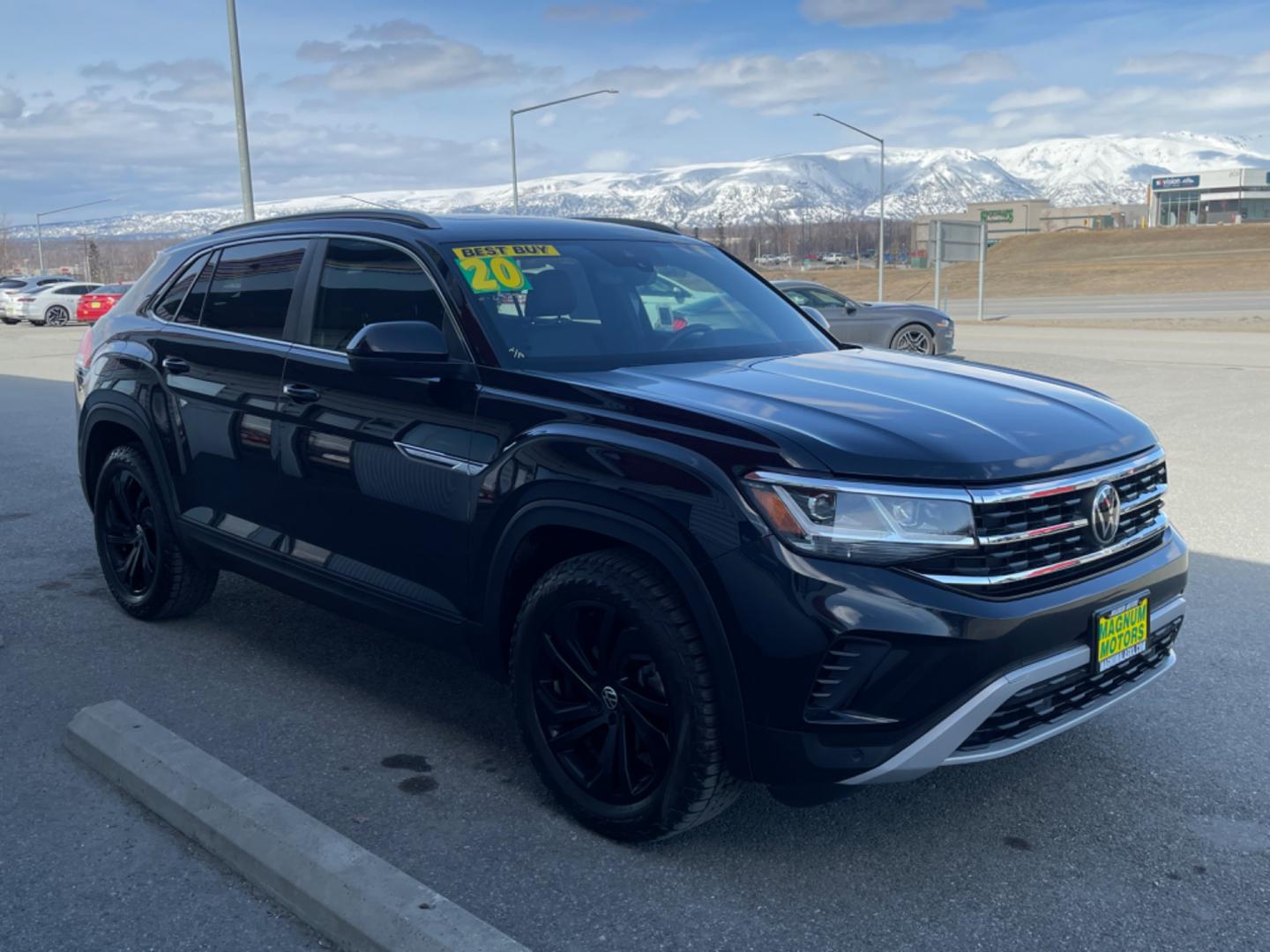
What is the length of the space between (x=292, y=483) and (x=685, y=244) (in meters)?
1.92

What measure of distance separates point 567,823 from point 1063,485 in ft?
5.72

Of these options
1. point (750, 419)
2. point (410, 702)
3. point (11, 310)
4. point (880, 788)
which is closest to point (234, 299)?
point (410, 702)

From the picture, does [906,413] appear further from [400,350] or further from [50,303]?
[50,303]

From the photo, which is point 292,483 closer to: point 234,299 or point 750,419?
point 234,299

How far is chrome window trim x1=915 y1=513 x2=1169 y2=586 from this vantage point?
3.08m

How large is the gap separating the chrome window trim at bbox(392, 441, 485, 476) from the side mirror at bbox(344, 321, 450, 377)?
24 centimetres

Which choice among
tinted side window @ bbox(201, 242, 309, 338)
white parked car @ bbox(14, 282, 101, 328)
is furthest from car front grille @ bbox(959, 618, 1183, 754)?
white parked car @ bbox(14, 282, 101, 328)

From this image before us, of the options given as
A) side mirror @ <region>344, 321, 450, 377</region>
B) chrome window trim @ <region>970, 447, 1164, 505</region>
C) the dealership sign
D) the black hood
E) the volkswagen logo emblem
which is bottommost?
the volkswagen logo emblem

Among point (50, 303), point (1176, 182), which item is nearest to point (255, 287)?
point (50, 303)

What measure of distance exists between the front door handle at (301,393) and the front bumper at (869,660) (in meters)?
1.97

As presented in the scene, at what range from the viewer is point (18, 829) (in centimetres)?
366

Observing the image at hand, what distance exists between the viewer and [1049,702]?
333 centimetres

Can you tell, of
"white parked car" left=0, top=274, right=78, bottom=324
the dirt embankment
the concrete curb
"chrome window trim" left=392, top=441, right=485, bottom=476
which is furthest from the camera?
the dirt embankment

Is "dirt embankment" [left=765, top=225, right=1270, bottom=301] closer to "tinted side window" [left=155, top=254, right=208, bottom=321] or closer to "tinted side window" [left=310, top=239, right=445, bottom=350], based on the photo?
"tinted side window" [left=155, top=254, right=208, bottom=321]
